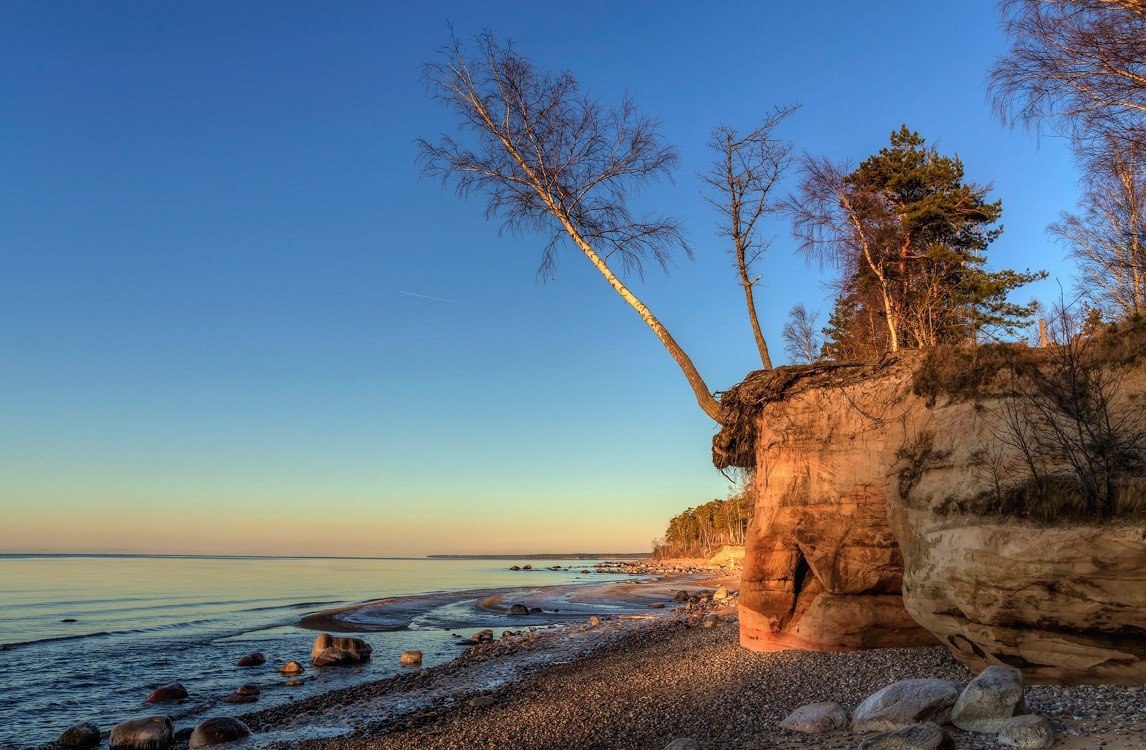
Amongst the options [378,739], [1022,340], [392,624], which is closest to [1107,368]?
[1022,340]

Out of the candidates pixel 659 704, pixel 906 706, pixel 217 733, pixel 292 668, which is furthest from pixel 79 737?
pixel 906 706

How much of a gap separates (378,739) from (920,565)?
854cm

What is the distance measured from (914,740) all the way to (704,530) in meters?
83.6

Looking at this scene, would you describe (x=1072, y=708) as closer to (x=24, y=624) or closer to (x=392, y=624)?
(x=392, y=624)

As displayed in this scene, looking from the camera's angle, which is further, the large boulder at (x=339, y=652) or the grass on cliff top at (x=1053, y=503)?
the large boulder at (x=339, y=652)

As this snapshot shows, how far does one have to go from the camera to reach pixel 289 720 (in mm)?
12430

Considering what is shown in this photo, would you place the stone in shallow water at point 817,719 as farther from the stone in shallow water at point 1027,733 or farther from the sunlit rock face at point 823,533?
the sunlit rock face at point 823,533

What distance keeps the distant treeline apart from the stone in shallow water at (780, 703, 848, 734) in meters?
62.0

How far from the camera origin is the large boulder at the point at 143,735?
1135cm

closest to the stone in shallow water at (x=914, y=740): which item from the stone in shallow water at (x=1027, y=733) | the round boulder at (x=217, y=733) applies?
the stone in shallow water at (x=1027, y=733)

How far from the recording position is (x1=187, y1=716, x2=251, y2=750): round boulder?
11.2m

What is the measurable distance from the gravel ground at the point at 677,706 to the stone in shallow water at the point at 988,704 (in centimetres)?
16

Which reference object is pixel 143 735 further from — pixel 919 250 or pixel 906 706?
pixel 919 250

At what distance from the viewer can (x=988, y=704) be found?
6285 mm
